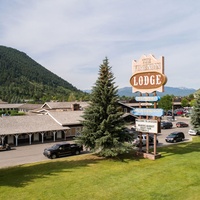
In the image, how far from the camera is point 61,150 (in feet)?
88.5

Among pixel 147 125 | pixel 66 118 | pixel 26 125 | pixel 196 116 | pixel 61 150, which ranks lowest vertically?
pixel 61 150

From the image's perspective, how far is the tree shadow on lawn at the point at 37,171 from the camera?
56.8 feet

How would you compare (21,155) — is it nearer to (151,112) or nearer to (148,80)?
(151,112)

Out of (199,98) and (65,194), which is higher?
(199,98)

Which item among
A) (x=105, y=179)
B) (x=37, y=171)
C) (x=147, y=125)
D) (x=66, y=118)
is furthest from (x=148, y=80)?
(x=66, y=118)

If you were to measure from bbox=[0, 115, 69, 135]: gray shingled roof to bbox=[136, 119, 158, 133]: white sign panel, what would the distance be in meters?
17.6

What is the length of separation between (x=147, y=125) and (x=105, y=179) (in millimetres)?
8901

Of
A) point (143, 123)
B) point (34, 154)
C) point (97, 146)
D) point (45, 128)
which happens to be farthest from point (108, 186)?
point (45, 128)

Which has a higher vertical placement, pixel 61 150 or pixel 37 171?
pixel 61 150

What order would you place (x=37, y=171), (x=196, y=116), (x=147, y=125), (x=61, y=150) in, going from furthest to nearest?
1. (x=196, y=116)
2. (x=61, y=150)
3. (x=147, y=125)
4. (x=37, y=171)

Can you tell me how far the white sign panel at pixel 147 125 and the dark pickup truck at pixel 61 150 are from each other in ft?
24.3

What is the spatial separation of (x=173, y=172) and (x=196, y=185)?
3010 mm

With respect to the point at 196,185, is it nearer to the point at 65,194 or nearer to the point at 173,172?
the point at 173,172

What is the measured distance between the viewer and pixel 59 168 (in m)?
20.7
